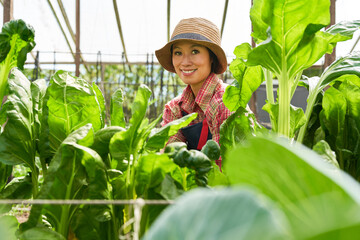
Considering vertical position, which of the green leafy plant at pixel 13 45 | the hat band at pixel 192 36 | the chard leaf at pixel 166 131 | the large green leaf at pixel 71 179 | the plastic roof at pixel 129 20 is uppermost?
the plastic roof at pixel 129 20

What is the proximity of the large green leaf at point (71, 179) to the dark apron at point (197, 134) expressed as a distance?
679mm

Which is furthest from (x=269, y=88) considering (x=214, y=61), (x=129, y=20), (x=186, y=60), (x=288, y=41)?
(x=129, y=20)

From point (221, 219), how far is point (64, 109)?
16.3 inches

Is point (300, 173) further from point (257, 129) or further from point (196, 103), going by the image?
point (196, 103)

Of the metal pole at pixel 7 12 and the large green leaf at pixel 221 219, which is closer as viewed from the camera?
the large green leaf at pixel 221 219

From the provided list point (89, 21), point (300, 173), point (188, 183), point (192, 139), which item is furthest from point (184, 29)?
point (89, 21)

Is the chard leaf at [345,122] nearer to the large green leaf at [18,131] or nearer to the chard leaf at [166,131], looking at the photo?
the chard leaf at [166,131]

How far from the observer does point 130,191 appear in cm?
48

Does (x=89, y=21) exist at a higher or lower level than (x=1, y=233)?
higher

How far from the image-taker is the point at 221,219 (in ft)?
0.55

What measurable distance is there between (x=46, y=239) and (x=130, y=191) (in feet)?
0.40

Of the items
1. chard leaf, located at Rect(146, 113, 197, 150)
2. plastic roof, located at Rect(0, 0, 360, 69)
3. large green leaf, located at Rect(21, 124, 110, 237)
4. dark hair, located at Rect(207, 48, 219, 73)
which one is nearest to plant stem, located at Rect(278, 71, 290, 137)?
chard leaf, located at Rect(146, 113, 197, 150)

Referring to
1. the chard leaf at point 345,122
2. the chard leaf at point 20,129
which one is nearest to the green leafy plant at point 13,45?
the chard leaf at point 20,129

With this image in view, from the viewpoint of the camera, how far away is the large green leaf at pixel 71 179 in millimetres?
431
